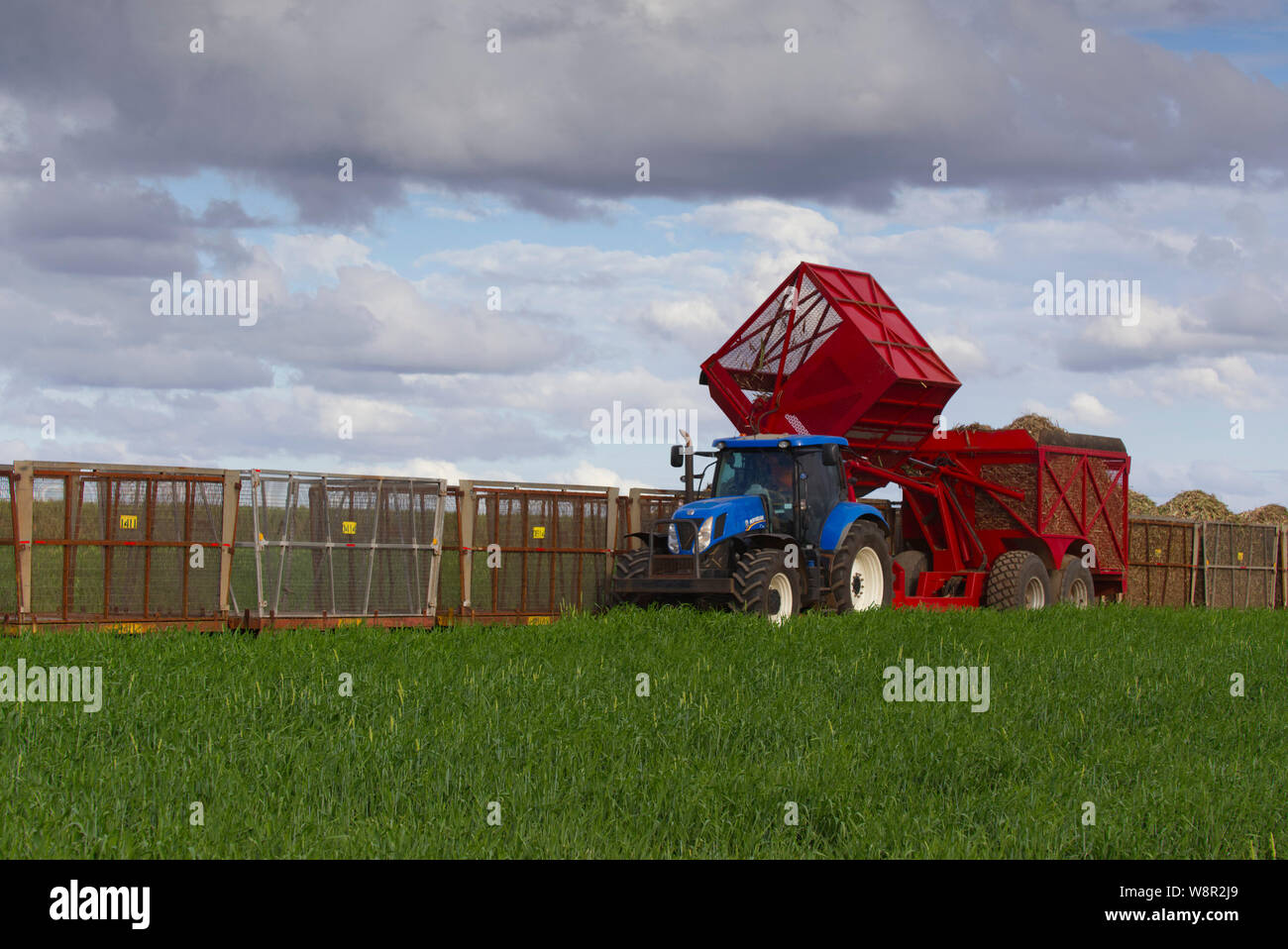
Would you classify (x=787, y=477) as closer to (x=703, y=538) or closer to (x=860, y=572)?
(x=703, y=538)

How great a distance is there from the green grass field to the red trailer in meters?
5.34

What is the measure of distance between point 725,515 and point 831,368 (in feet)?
10.9

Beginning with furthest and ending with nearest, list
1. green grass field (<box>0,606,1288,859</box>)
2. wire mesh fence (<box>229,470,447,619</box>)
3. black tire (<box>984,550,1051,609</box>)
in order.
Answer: black tire (<box>984,550,1051,609</box>), wire mesh fence (<box>229,470,447,619</box>), green grass field (<box>0,606,1288,859</box>)

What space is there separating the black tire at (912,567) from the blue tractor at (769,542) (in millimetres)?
2626

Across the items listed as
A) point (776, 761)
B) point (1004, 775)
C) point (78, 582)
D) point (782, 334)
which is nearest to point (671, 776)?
point (776, 761)

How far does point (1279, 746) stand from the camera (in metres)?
9.88

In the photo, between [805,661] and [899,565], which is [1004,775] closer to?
[805,661]

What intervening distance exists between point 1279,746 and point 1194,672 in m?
3.87

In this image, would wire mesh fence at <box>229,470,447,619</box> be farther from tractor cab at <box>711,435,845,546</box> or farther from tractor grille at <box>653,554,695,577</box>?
tractor cab at <box>711,435,845,546</box>

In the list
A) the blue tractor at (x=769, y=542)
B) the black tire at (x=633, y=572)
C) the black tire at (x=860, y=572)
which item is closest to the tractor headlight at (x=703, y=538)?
the blue tractor at (x=769, y=542)

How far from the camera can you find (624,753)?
8.73 meters

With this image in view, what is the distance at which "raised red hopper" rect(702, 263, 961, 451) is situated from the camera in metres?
18.2

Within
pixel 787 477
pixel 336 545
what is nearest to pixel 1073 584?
pixel 787 477

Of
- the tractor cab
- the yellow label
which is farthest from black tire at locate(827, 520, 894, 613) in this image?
the yellow label
